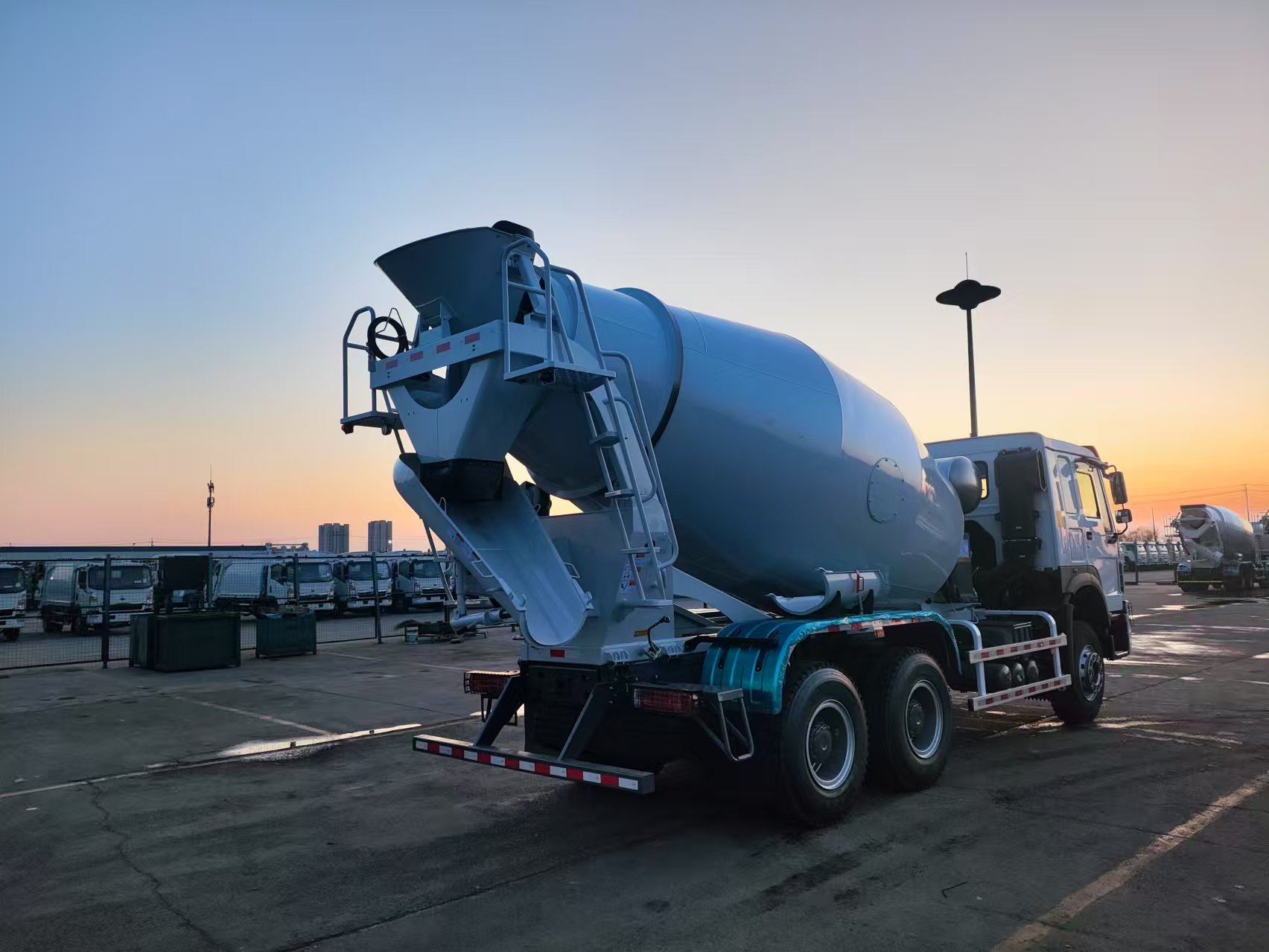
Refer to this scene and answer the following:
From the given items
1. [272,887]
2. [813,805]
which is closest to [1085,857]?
[813,805]

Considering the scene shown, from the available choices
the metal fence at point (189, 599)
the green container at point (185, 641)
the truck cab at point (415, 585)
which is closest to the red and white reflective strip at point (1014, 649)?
the metal fence at point (189, 599)

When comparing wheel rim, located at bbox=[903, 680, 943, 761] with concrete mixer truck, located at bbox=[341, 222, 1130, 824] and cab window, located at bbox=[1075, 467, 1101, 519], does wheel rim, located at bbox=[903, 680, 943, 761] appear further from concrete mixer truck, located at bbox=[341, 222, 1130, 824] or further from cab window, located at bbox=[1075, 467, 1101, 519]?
cab window, located at bbox=[1075, 467, 1101, 519]

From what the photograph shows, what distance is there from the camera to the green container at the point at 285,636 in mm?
19562

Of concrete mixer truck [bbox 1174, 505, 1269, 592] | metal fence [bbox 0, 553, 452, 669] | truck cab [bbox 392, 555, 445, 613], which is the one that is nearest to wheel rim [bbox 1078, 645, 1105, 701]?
metal fence [bbox 0, 553, 452, 669]

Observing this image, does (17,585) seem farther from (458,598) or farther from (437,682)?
(458,598)

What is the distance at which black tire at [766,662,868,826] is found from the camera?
5945 mm

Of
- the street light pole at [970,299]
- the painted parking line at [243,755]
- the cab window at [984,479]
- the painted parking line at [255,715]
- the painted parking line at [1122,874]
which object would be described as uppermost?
the street light pole at [970,299]

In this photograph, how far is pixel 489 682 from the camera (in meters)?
7.08

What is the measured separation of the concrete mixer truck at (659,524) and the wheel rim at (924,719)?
23 millimetres

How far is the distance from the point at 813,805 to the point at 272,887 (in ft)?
11.4

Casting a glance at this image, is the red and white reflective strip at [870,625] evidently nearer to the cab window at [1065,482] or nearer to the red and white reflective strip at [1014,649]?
the red and white reflective strip at [1014,649]

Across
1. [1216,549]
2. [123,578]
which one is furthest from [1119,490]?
[1216,549]

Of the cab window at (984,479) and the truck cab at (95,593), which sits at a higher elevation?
the cab window at (984,479)

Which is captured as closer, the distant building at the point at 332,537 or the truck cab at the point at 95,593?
the truck cab at the point at 95,593
